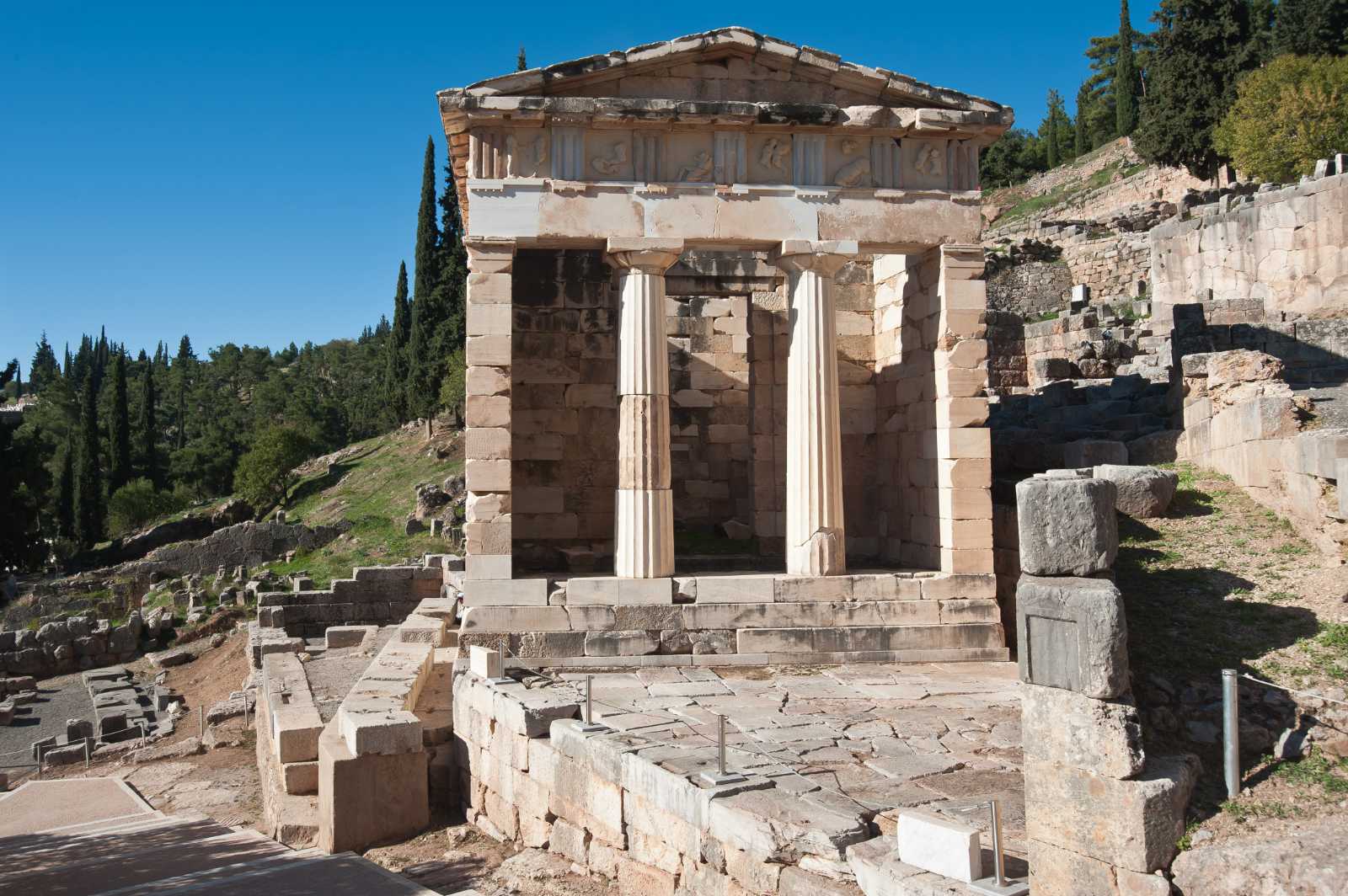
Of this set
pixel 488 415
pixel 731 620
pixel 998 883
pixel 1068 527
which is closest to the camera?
pixel 998 883

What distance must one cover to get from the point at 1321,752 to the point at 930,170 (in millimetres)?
8658

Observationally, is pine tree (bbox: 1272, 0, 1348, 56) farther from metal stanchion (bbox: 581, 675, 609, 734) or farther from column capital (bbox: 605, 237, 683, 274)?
metal stanchion (bbox: 581, 675, 609, 734)

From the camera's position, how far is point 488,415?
1234 cm

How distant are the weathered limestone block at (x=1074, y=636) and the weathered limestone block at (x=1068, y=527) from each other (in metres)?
0.09

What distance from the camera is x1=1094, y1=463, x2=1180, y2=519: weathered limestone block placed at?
1263cm

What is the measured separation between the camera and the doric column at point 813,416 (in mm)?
12719

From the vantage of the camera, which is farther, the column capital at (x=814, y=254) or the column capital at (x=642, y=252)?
the column capital at (x=814, y=254)

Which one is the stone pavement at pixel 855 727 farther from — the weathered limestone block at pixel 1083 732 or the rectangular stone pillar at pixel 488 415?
the rectangular stone pillar at pixel 488 415

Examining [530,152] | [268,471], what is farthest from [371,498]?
[530,152]

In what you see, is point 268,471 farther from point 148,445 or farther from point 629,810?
point 629,810

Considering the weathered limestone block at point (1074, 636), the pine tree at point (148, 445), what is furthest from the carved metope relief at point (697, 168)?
the pine tree at point (148, 445)

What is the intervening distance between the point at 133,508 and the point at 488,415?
153 ft

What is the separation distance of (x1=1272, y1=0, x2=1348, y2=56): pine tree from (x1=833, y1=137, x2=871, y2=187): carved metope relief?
35532 mm

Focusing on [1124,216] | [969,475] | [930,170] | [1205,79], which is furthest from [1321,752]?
[1205,79]
